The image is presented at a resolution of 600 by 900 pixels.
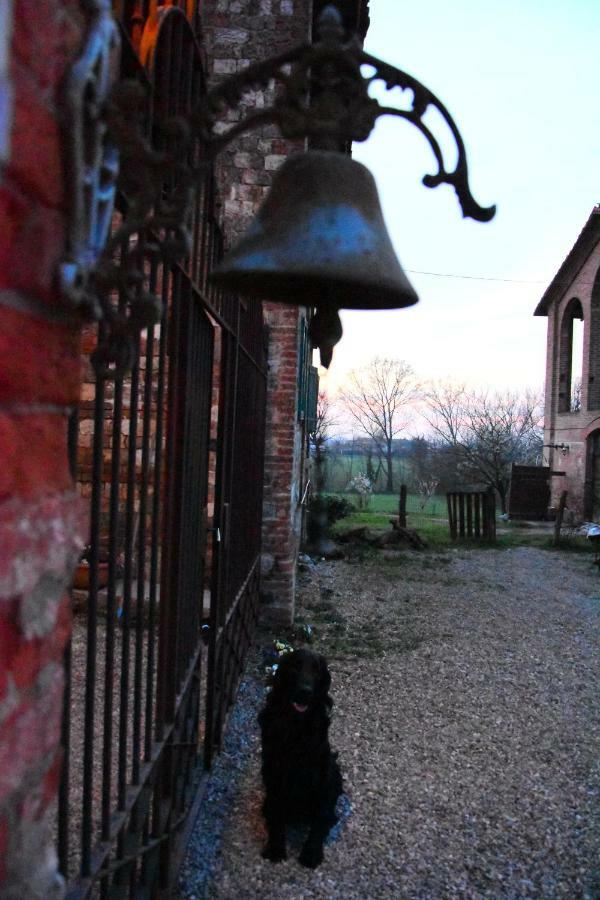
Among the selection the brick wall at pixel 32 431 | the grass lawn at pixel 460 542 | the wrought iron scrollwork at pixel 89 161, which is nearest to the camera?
the brick wall at pixel 32 431

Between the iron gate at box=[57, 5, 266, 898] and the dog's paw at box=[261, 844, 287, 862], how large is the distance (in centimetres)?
41

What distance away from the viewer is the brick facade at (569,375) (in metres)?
19.2

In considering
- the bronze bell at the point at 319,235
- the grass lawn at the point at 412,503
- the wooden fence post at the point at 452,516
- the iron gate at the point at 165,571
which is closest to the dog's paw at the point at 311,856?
the iron gate at the point at 165,571

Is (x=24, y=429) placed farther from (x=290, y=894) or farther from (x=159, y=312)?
(x=290, y=894)

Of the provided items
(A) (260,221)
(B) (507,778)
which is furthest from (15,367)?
(B) (507,778)

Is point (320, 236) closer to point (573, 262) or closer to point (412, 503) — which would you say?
point (573, 262)

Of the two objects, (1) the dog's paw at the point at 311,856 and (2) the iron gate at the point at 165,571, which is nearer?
(2) the iron gate at the point at 165,571

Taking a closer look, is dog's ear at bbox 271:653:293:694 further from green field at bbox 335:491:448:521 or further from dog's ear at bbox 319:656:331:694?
green field at bbox 335:491:448:521

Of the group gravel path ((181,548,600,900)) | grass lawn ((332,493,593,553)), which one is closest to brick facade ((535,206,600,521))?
grass lawn ((332,493,593,553))

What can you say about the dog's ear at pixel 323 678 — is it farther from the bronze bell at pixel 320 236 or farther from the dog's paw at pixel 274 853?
the bronze bell at pixel 320 236

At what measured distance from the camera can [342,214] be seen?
1492mm

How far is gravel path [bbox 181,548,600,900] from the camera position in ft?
10.5

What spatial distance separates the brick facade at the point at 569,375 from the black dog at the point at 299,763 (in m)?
16.7

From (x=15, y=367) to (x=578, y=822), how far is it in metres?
3.92
